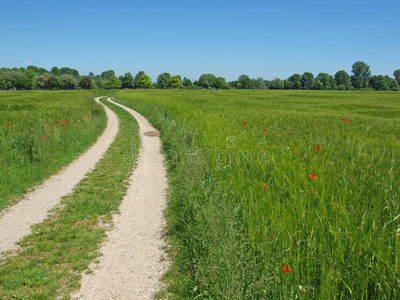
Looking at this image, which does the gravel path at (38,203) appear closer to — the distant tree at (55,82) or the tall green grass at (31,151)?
the tall green grass at (31,151)

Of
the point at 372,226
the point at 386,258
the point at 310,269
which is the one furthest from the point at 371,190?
the point at 310,269

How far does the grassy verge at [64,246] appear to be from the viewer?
3.02 metres

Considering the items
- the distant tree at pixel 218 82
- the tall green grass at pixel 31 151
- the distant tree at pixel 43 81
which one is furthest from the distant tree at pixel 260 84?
the tall green grass at pixel 31 151

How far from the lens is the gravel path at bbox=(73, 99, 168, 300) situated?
A: 303 cm

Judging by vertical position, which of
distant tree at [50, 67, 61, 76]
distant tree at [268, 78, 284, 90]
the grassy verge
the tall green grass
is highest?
distant tree at [50, 67, 61, 76]

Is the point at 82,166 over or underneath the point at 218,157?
underneath

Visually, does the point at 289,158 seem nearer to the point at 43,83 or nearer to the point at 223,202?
the point at 223,202

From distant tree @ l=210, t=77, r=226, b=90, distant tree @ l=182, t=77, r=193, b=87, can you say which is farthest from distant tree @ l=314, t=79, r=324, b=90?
distant tree @ l=182, t=77, r=193, b=87

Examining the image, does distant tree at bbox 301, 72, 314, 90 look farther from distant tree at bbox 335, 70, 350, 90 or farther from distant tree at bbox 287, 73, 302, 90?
distant tree at bbox 335, 70, 350, 90

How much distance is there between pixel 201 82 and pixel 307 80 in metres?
63.4

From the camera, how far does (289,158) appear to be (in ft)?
15.4

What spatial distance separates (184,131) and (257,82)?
136675mm

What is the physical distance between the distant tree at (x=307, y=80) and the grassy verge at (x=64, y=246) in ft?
453

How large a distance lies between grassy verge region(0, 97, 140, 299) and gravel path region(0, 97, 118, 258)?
0.21 meters
